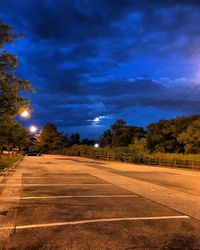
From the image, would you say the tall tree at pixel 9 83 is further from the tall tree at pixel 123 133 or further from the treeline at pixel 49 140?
the treeline at pixel 49 140

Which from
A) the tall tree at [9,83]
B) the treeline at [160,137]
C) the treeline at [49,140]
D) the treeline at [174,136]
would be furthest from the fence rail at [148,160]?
the treeline at [49,140]

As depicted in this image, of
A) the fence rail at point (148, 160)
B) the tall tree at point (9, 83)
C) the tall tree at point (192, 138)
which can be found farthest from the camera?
the tall tree at point (192, 138)

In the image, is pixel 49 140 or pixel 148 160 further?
pixel 49 140

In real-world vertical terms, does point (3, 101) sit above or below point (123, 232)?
above

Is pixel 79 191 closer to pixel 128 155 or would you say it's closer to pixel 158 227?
pixel 158 227

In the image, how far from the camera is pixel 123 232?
801 centimetres

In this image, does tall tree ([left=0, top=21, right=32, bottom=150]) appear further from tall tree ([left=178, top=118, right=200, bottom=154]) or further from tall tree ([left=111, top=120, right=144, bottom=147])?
tall tree ([left=111, top=120, right=144, bottom=147])

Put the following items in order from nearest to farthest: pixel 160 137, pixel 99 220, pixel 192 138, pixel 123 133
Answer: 1. pixel 99 220
2. pixel 192 138
3. pixel 160 137
4. pixel 123 133

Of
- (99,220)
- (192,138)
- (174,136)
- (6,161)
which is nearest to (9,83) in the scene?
(99,220)

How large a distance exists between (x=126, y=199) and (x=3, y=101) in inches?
270

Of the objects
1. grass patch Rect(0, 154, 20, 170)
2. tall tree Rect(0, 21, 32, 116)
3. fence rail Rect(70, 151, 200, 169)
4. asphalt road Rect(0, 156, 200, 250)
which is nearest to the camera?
asphalt road Rect(0, 156, 200, 250)

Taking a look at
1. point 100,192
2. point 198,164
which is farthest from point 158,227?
point 198,164

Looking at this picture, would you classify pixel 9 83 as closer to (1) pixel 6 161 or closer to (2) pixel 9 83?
(2) pixel 9 83

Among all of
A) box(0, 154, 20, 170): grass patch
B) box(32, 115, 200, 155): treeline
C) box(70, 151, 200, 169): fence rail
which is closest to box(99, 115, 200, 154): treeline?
box(32, 115, 200, 155): treeline
